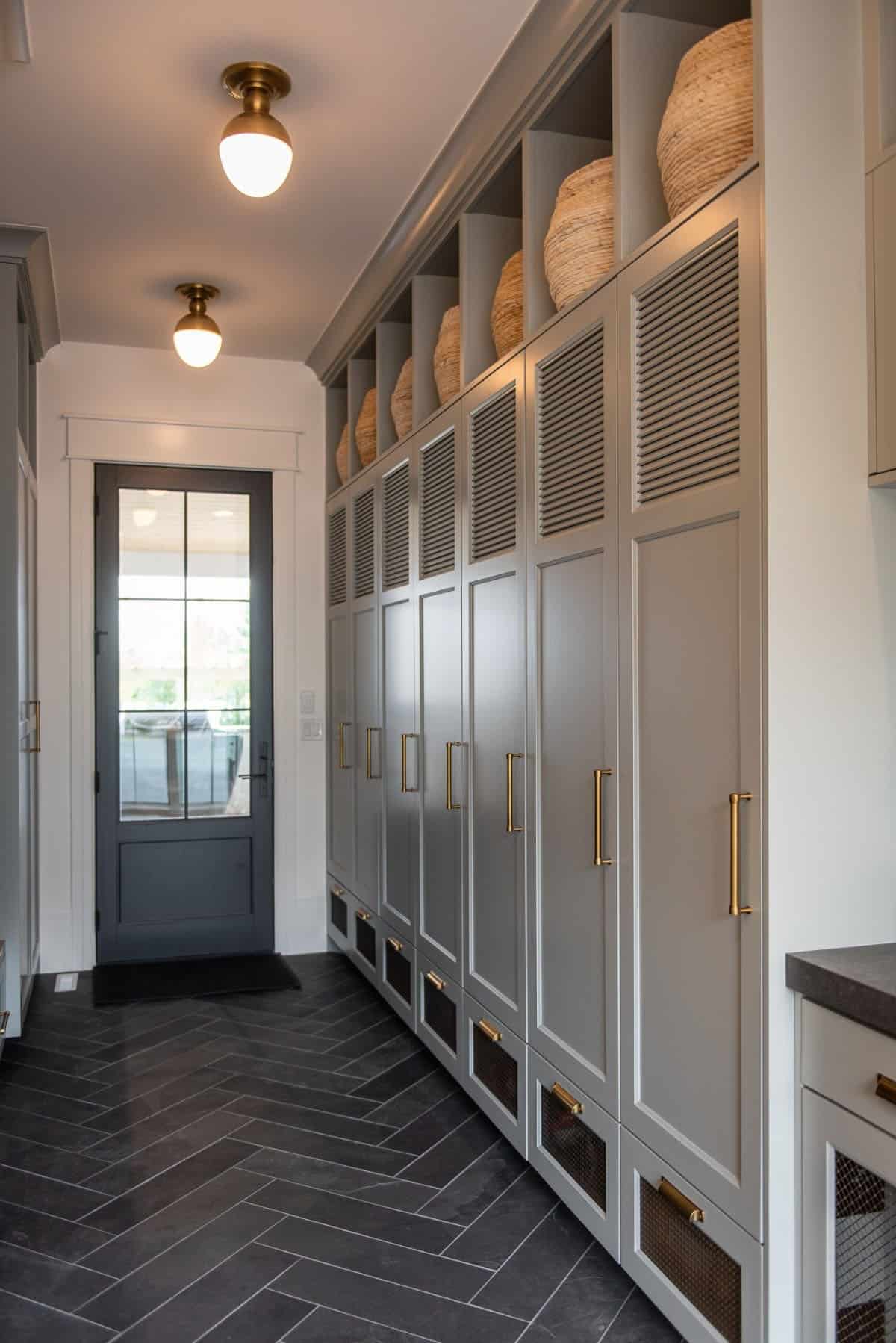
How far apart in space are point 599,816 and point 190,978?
2984 millimetres

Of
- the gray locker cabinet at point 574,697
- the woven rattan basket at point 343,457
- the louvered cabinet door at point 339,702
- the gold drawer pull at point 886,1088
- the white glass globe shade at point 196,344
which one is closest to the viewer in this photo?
the gold drawer pull at point 886,1088

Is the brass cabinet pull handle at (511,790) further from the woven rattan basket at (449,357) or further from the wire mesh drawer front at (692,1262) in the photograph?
the woven rattan basket at (449,357)

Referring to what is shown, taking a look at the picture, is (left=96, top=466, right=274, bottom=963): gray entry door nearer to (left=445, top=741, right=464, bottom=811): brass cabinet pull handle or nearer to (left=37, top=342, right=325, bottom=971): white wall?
(left=37, top=342, right=325, bottom=971): white wall

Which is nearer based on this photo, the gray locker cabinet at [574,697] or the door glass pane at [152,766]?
the gray locker cabinet at [574,697]

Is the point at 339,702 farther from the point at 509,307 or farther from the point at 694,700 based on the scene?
the point at 694,700

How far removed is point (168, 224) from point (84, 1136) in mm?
2909

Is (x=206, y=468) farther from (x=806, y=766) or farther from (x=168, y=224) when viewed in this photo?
(x=806, y=766)

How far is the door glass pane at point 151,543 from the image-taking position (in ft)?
16.4

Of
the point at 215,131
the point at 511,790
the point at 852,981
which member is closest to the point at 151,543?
the point at 215,131

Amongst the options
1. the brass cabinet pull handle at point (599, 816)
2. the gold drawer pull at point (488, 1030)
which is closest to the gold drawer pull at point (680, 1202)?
the brass cabinet pull handle at point (599, 816)

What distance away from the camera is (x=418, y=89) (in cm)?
279

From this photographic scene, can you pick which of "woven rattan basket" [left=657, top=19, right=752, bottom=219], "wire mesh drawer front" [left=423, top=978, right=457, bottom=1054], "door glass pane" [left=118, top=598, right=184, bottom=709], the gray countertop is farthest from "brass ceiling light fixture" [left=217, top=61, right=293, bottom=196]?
"door glass pane" [left=118, top=598, right=184, bottom=709]

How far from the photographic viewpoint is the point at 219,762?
5117 millimetres

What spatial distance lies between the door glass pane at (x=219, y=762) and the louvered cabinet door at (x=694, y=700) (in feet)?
10.6
